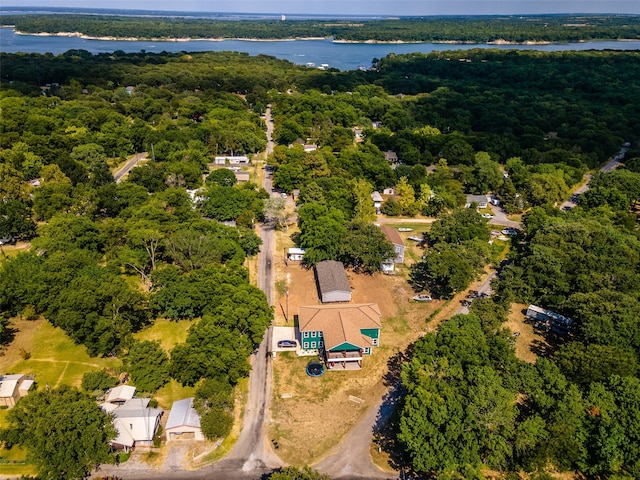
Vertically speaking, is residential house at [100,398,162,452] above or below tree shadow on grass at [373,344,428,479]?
above

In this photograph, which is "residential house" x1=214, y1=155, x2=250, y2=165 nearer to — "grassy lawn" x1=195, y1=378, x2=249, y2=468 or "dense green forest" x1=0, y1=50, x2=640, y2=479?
"dense green forest" x1=0, y1=50, x2=640, y2=479

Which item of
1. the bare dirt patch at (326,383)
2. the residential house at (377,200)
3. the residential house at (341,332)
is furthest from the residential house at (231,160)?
the residential house at (341,332)

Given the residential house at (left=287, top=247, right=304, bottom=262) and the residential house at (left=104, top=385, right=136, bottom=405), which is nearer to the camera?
the residential house at (left=104, top=385, right=136, bottom=405)

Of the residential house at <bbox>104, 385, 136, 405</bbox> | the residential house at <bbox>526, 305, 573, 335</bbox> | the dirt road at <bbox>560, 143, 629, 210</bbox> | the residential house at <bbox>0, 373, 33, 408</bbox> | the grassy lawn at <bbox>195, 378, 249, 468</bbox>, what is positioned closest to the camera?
the grassy lawn at <bbox>195, 378, 249, 468</bbox>

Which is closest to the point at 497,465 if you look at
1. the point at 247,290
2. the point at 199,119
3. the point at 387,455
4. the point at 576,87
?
the point at 387,455

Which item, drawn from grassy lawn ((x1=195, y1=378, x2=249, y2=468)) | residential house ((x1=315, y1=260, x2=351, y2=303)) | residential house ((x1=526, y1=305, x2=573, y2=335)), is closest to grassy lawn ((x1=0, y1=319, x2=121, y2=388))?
grassy lawn ((x1=195, y1=378, x2=249, y2=468))

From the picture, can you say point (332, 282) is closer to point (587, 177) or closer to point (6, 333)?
point (6, 333)

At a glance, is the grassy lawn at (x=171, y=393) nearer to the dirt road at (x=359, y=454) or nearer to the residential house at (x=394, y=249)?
the dirt road at (x=359, y=454)
